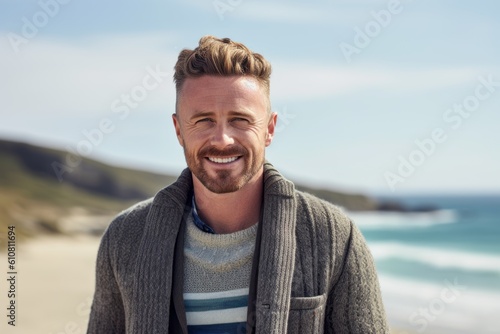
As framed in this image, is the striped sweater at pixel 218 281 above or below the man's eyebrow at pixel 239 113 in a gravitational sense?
below

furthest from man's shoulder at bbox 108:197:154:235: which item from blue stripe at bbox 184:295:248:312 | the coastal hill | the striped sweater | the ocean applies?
the coastal hill

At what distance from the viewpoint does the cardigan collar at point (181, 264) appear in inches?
87.4

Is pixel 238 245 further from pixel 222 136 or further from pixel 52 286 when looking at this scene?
pixel 52 286

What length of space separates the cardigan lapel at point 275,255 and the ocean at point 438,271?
317 inches

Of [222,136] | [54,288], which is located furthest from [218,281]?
[54,288]

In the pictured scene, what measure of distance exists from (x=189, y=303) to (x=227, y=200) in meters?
0.35

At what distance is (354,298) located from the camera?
2.26m

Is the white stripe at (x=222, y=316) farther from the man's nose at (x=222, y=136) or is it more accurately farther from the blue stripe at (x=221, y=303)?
the man's nose at (x=222, y=136)

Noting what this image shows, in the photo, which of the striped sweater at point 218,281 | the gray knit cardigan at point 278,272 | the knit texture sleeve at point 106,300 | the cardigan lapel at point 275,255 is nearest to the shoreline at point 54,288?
the knit texture sleeve at point 106,300

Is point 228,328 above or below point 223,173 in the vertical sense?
below

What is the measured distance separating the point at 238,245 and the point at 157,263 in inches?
10.4

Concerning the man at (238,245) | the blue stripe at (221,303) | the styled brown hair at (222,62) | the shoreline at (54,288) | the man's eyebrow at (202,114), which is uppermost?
the shoreline at (54,288)

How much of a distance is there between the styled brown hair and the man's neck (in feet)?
1.05

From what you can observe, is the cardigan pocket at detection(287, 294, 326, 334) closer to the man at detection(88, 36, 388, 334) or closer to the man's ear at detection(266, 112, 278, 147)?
the man at detection(88, 36, 388, 334)
